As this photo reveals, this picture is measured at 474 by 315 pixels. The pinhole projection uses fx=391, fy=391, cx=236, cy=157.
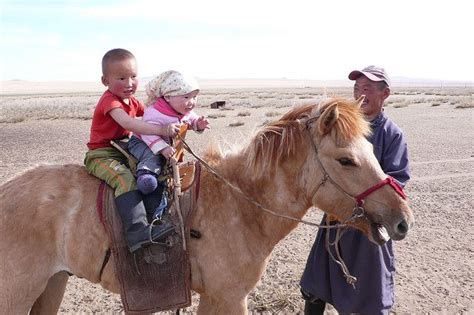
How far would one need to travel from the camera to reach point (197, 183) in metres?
2.95

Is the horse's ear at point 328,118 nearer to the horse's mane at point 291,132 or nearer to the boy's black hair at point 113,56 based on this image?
the horse's mane at point 291,132

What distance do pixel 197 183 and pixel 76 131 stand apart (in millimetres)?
18356

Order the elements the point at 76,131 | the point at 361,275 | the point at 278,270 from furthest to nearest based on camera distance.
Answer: the point at 76,131 → the point at 278,270 → the point at 361,275

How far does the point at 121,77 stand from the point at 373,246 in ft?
8.01

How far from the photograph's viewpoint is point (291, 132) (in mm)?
2725

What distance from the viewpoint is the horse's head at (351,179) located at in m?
2.49

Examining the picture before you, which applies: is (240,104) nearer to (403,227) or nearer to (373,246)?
(373,246)

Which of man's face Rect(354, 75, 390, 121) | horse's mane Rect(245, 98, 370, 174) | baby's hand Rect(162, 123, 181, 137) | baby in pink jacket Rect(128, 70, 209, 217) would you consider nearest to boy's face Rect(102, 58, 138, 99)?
baby in pink jacket Rect(128, 70, 209, 217)

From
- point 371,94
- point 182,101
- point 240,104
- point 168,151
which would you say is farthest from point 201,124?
point 240,104

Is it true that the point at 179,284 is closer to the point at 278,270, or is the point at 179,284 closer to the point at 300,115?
the point at 300,115

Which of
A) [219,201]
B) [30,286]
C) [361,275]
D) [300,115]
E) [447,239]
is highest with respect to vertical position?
[300,115]

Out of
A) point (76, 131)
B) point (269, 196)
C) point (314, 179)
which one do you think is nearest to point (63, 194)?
point (269, 196)

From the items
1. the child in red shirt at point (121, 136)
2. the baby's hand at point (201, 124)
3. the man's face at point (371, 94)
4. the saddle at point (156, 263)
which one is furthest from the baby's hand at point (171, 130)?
the man's face at point (371, 94)

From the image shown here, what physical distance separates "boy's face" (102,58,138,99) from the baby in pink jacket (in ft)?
0.52
